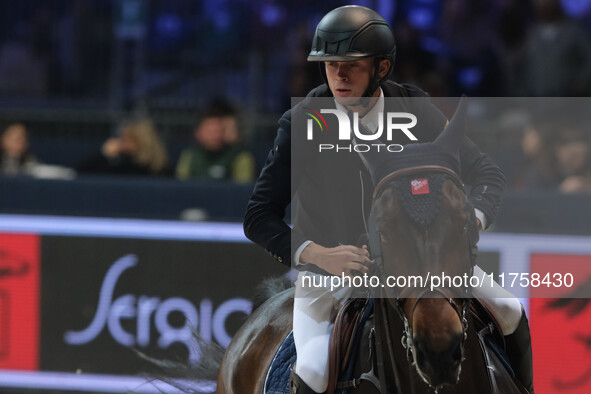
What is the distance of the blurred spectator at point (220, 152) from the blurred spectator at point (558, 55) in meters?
3.04

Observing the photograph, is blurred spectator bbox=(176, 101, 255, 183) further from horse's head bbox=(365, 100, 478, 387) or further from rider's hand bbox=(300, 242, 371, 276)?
horse's head bbox=(365, 100, 478, 387)

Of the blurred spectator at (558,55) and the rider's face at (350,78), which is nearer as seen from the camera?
the rider's face at (350,78)

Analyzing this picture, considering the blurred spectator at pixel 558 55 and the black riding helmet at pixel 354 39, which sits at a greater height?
the blurred spectator at pixel 558 55

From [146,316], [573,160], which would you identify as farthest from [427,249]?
[573,160]

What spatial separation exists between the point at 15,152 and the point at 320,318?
229 inches

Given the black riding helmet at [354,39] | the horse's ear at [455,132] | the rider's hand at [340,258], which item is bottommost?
the rider's hand at [340,258]

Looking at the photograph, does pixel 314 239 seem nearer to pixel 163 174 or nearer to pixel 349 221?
pixel 349 221

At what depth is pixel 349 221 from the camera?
292cm

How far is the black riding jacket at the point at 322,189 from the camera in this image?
2840 mm

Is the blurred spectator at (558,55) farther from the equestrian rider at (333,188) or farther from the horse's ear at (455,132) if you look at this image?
the horse's ear at (455,132)

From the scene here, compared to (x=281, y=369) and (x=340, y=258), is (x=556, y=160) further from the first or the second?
(x=340, y=258)

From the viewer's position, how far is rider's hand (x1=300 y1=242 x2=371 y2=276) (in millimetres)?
2602

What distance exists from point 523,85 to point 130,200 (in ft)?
14.0

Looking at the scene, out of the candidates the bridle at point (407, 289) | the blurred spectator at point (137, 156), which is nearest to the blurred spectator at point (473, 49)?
the blurred spectator at point (137, 156)
